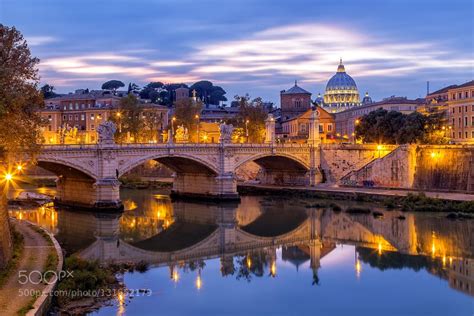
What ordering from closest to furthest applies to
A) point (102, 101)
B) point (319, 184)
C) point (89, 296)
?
1. point (89, 296)
2. point (319, 184)
3. point (102, 101)

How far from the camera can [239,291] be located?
882 inches

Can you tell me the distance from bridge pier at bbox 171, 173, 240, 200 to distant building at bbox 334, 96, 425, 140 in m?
40.1

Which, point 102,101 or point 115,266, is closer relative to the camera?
point 115,266

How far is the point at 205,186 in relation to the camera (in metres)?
50.3

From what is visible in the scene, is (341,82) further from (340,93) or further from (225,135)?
(225,135)

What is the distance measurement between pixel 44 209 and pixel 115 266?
20.3m

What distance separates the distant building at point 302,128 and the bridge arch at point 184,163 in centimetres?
3728

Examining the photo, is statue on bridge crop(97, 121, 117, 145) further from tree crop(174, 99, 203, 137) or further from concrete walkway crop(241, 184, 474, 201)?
tree crop(174, 99, 203, 137)

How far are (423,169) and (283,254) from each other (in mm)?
24698

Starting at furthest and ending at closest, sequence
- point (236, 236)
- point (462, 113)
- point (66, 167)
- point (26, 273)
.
→ point (462, 113) → point (66, 167) → point (236, 236) → point (26, 273)

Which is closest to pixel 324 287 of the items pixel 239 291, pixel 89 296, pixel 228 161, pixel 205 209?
pixel 239 291

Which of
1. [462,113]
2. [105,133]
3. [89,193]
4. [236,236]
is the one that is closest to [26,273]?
[236,236]

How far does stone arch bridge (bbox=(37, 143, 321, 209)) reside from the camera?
40.8m

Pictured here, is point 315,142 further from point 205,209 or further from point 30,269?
point 30,269
